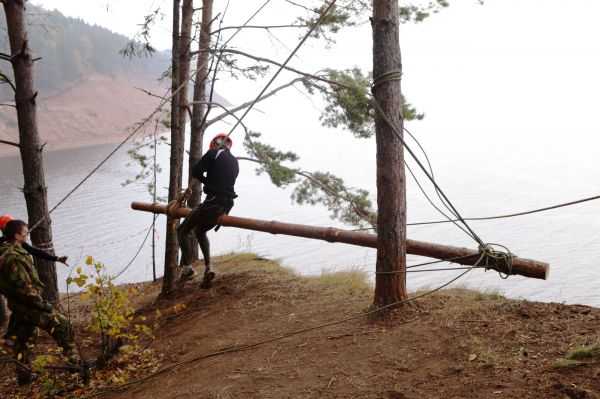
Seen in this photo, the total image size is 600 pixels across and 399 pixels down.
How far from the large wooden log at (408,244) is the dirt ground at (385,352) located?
0.45 m

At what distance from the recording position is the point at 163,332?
6918mm

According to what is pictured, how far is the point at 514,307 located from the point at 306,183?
7.33 metres

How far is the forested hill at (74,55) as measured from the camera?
78.1m

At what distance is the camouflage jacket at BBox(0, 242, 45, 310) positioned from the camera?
5309 millimetres

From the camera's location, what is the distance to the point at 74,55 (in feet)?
276

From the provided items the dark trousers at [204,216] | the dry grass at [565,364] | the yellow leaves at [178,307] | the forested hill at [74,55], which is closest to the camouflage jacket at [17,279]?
the yellow leaves at [178,307]

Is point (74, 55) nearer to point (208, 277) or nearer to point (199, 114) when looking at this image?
point (199, 114)

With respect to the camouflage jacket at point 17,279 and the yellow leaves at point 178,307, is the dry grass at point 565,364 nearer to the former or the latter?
the yellow leaves at point 178,307

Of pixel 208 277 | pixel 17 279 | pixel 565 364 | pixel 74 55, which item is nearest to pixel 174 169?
pixel 208 277

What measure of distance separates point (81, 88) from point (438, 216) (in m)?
76.3

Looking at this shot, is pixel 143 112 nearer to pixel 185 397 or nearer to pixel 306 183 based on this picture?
pixel 306 183

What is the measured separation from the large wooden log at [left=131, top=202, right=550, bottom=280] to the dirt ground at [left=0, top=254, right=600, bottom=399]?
1.47 ft

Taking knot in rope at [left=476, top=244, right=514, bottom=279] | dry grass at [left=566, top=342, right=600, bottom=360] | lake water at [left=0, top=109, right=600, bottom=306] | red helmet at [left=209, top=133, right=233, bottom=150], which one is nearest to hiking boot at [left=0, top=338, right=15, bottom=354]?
lake water at [left=0, top=109, right=600, bottom=306]

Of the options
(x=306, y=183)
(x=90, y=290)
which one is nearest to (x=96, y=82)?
(x=306, y=183)
